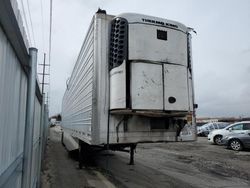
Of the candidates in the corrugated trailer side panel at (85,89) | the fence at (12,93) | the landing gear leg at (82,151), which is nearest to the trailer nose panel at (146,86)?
the corrugated trailer side panel at (85,89)

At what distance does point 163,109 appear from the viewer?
727 centimetres

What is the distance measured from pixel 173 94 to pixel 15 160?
5119 millimetres

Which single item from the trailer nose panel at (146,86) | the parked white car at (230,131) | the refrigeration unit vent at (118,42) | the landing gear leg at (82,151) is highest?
the refrigeration unit vent at (118,42)

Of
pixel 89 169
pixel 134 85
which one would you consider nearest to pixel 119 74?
pixel 134 85

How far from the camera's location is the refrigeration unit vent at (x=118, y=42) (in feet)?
23.7

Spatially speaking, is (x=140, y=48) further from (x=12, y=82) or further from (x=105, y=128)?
(x=12, y=82)

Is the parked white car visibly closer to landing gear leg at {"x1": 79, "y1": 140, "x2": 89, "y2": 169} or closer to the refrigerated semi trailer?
landing gear leg at {"x1": 79, "y1": 140, "x2": 89, "y2": 169}

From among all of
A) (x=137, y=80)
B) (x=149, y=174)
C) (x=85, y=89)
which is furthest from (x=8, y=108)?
(x=149, y=174)

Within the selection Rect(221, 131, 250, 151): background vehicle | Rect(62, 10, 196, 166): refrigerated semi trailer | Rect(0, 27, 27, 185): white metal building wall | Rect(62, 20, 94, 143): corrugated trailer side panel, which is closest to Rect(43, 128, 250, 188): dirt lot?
Rect(62, 20, 94, 143): corrugated trailer side panel

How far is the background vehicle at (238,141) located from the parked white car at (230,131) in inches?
17.3

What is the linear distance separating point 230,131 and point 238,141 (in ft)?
7.35

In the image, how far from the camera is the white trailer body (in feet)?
23.4

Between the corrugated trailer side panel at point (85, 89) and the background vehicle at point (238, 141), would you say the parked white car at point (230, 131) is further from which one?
the corrugated trailer side panel at point (85, 89)

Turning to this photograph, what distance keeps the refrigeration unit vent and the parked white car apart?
14.2 metres
